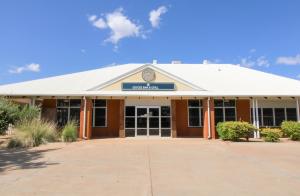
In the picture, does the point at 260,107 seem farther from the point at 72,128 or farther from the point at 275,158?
the point at 72,128

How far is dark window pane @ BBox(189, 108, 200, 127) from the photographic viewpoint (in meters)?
22.1

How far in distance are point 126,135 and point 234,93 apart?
26.5 feet

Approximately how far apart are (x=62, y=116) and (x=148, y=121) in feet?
20.7

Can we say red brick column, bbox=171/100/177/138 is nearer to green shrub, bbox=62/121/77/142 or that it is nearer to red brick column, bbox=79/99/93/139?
red brick column, bbox=79/99/93/139

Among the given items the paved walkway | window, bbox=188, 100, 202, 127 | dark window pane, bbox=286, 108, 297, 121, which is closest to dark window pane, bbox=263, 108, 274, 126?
dark window pane, bbox=286, 108, 297, 121

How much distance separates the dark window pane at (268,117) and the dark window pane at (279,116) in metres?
0.37

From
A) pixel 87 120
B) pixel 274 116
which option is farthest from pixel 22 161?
pixel 274 116

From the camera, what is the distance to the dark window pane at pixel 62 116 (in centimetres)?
2178

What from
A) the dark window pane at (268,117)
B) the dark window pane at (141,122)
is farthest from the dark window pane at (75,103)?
the dark window pane at (268,117)

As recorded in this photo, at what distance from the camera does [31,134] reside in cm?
1569

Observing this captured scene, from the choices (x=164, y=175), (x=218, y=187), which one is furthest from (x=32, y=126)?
(x=218, y=187)

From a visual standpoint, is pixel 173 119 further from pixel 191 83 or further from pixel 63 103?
pixel 63 103

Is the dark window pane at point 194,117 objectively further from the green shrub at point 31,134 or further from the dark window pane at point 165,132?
the green shrub at point 31,134

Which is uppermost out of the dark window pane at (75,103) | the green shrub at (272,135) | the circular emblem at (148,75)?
the circular emblem at (148,75)
